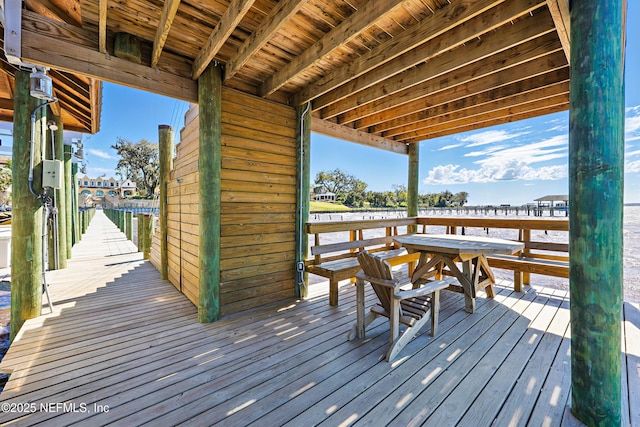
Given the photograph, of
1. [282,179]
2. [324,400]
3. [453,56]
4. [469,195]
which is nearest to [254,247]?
[282,179]

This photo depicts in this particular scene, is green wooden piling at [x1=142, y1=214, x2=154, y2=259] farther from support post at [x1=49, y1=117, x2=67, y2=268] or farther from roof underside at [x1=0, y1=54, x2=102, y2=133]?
roof underside at [x1=0, y1=54, x2=102, y2=133]

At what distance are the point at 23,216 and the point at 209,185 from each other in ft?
6.11

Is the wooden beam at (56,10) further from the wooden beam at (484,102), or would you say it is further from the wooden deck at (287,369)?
the wooden beam at (484,102)

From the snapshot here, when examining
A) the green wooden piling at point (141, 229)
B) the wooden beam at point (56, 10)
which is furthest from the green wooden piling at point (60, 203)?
the wooden beam at point (56, 10)

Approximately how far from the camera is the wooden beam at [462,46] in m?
2.02

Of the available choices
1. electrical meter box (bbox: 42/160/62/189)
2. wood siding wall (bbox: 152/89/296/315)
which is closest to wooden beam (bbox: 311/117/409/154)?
wood siding wall (bbox: 152/89/296/315)

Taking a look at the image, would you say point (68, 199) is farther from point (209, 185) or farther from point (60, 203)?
point (209, 185)

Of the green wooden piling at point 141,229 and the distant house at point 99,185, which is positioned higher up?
the distant house at point 99,185

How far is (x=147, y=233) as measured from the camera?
618cm

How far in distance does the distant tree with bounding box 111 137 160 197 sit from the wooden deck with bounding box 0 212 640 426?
3086cm

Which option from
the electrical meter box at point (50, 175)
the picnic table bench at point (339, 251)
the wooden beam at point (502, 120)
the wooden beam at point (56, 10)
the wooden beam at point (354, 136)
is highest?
the wooden beam at point (56, 10)

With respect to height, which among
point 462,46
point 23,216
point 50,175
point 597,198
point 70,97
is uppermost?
point 70,97

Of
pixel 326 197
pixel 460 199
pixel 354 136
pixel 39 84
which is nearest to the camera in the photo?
pixel 39 84

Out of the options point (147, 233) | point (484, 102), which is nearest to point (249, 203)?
point (484, 102)
